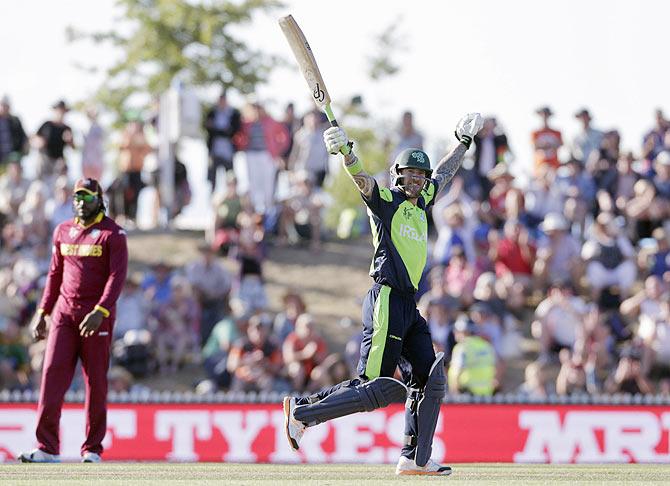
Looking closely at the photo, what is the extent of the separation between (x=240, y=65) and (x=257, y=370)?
1745 cm

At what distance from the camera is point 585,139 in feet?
72.9

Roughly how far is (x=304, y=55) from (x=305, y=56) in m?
0.01

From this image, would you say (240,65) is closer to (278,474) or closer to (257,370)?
(257,370)

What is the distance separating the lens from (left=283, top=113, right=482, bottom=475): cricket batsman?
9.77m

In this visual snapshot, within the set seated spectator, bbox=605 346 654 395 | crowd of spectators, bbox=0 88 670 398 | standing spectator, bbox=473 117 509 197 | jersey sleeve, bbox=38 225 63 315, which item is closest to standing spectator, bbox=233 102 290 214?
crowd of spectators, bbox=0 88 670 398

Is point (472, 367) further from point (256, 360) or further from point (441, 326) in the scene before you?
point (256, 360)

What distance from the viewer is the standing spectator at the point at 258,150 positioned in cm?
2186

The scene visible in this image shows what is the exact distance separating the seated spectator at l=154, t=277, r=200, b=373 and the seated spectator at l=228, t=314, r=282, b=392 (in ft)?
4.48

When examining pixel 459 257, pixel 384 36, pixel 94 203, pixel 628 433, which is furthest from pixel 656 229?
pixel 384 36

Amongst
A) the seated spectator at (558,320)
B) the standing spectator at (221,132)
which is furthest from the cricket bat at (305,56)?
the standing spectator at (221,132)

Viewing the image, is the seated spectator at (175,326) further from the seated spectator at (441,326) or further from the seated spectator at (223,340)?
the seated spectator at (441,326)

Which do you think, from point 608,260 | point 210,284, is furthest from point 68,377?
point 608,260

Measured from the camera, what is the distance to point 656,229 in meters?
20.7

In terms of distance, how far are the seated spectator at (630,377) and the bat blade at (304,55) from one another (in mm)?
8294
